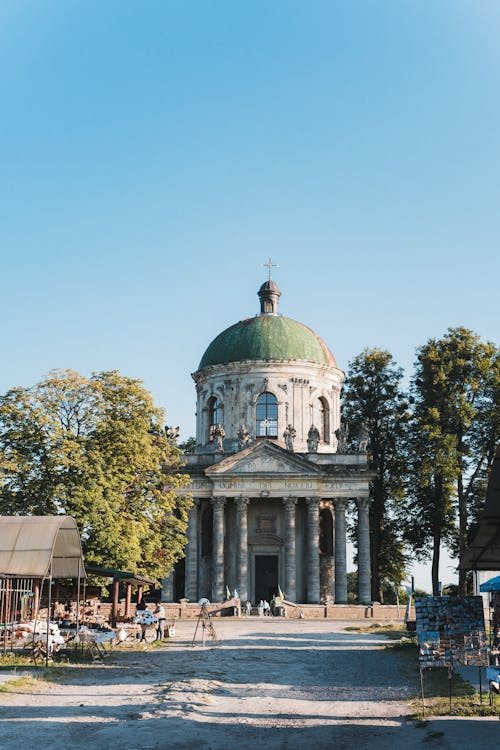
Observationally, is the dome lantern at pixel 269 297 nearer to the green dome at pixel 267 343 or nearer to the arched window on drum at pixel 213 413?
the green dome at pixel 267 343

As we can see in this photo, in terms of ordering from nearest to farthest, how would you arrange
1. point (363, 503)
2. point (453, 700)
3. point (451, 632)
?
point (451, 632), point (453, 700), point (363, 503)

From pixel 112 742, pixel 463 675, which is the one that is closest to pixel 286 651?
pixel 463 675

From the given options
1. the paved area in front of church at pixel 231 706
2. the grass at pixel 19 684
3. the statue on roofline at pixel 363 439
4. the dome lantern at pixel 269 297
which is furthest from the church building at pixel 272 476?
the grass at pixel 19 684

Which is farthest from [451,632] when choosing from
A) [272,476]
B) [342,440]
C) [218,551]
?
[342,440]

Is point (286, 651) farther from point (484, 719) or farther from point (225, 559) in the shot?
point (225, 559)

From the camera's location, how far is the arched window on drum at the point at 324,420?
61.2 meters

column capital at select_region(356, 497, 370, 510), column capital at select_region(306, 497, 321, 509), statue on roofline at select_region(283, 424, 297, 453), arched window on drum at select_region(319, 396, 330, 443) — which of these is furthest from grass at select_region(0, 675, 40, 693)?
arched window on drum at select_region(319, 396, 330, 443)

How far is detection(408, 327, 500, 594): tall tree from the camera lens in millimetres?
53094

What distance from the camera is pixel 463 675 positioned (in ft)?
71.3

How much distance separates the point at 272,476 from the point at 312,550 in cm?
503

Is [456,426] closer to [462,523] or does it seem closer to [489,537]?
[462,523]

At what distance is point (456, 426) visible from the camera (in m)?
54.4

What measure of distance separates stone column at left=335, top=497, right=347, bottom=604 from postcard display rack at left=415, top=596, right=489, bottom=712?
37495 mm

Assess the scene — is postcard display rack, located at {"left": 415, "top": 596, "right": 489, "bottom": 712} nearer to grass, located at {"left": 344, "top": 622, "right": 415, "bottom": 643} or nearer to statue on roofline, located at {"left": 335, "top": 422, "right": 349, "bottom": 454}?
grass, located at {"left": 344, "top": 622, "right": 415, "bottom": 643}
